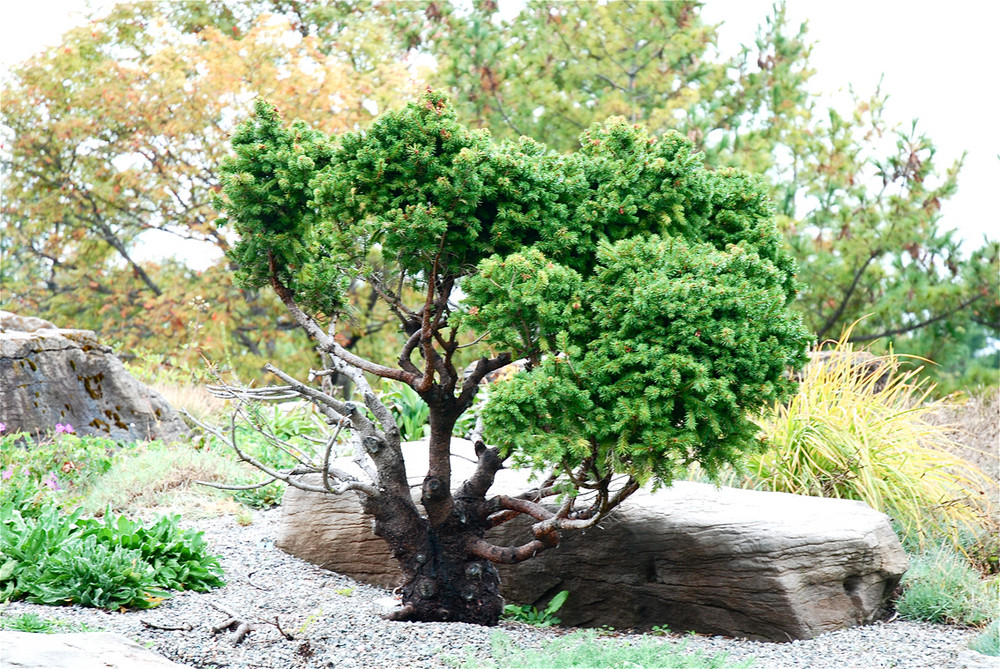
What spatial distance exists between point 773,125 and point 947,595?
8.01 m

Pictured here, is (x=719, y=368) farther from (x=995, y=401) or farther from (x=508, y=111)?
(x=508, y=111)

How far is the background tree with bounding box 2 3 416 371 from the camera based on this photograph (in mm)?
12656

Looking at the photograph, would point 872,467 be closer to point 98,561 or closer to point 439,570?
point 439,570

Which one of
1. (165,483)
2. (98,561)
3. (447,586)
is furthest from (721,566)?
(165,483)

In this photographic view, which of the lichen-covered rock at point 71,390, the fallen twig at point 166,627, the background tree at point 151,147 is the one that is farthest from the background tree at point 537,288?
the background tree at point 151,147

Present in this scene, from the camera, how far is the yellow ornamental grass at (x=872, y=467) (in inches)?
230

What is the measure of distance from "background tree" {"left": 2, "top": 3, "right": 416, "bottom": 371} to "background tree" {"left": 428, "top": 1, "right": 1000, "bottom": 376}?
2.22 meters

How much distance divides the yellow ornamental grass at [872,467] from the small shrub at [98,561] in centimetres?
354

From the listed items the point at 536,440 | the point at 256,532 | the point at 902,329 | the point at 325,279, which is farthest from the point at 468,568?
the point at 902,329

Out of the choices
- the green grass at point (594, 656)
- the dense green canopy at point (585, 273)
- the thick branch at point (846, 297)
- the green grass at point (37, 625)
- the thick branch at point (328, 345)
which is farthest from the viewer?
the thick branch at point (846, 297)

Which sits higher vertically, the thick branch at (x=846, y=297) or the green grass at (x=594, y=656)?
the thick branch at (x=846, y=297)

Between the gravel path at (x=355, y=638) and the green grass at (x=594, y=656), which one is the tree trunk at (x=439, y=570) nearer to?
the gravel path at (x=355, y=638)

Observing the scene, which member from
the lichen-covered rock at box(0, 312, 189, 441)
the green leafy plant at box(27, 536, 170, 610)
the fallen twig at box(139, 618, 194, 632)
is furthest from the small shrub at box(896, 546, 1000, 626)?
the lichen-covered rock at box(0, 312, 189, 441)

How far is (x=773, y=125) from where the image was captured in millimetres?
11539
